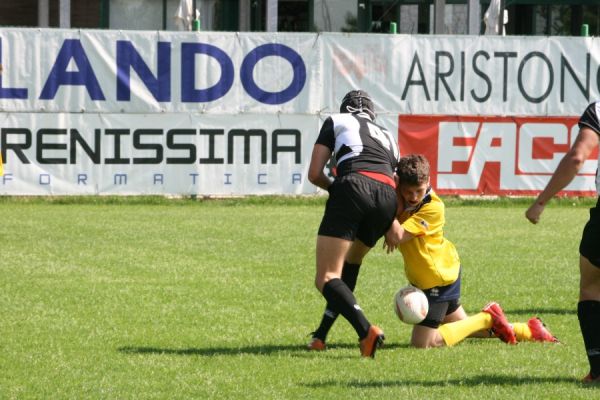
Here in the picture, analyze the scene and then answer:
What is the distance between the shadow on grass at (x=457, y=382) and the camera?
6.91 metres

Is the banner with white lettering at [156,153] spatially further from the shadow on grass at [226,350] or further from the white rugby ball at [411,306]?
the white rugby ball at [411,306]

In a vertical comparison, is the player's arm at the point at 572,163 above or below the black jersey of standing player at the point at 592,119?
below

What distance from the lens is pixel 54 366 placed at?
7.43 meters

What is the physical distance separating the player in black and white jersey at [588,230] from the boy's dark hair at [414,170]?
1.23 metres

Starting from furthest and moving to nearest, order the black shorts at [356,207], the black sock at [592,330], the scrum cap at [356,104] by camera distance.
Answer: the scrum cap at [356,104] < the black shorts at [356,207] < the black sock at [592,330]

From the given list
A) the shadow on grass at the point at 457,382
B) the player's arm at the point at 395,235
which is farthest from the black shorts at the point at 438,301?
the shadow on grass at the point at 457,382

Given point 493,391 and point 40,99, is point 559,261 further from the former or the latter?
point 40,99

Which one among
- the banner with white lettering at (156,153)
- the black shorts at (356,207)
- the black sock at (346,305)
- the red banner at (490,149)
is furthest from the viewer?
the red banner at (490,149)

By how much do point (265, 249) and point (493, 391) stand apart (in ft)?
23.8

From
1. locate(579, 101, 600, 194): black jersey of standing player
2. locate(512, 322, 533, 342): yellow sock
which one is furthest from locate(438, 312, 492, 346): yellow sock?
locate(579, 101, 600, 194): black jersey of standing player

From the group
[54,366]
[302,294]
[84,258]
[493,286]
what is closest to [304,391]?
[54,366]

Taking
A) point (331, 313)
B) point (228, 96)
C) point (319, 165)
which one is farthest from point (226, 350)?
point (228, 96)

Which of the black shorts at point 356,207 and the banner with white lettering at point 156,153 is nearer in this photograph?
the black shorts at point 356,207

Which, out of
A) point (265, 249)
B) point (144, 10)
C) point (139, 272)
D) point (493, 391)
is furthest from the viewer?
point (144, 10)
